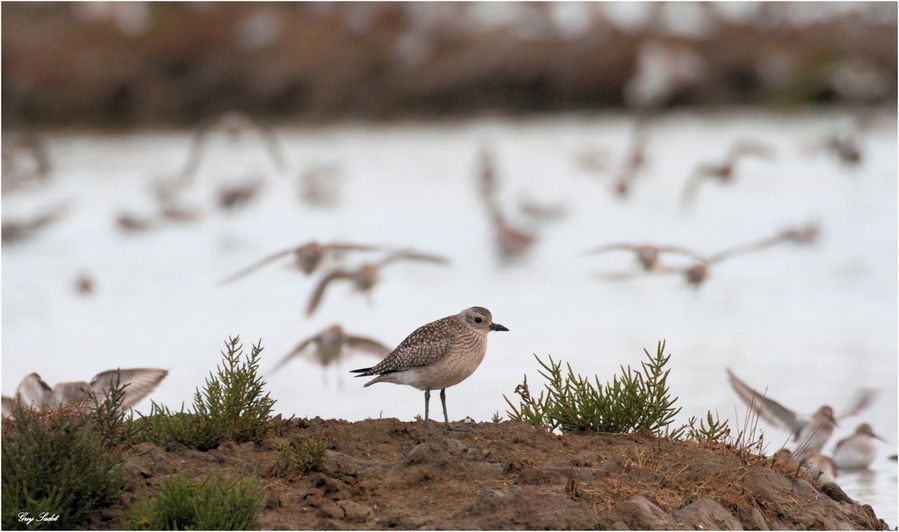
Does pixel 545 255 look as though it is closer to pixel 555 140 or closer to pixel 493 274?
pixel 493 274

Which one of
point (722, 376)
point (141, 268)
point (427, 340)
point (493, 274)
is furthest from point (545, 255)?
point (427, 340)

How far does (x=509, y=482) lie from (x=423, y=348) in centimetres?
116

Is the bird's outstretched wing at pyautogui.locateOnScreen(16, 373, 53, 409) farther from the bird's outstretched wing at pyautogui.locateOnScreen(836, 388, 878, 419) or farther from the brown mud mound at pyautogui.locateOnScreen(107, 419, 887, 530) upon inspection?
the bird's outstretched wing at pyautogui.locateOnScreen(836, 388, 878, 419)

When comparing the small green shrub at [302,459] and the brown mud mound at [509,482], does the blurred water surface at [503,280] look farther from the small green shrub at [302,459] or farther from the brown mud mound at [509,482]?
the small green shrub at [302,459]

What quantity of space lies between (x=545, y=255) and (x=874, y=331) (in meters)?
Answer: 6.76

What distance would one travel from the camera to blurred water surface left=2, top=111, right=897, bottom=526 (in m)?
12.7

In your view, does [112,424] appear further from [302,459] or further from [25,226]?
[25,226]

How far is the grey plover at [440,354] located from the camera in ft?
25.9

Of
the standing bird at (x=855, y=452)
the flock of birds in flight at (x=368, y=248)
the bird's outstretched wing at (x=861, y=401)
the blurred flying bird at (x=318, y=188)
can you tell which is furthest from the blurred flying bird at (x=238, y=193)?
the standing bird at (x=855, y=452)

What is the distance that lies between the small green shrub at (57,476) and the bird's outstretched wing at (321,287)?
6.88 metres

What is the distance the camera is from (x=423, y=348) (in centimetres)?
795

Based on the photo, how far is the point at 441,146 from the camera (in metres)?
33.8

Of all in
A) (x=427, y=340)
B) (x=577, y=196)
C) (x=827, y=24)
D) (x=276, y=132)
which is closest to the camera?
(x=427, y=340)

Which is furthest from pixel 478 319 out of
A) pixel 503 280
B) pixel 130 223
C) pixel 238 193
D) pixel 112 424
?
pixel 130 223
